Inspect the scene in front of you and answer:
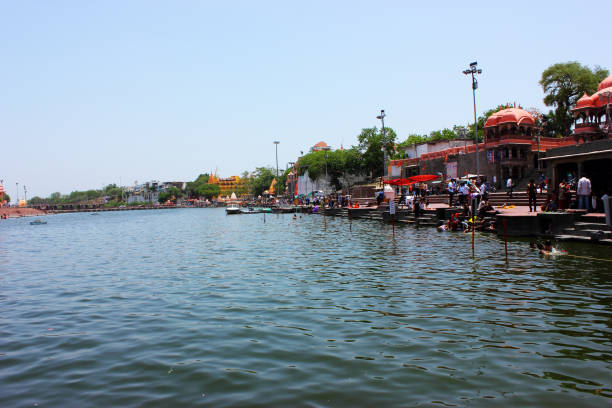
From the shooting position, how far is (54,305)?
10.2 meters

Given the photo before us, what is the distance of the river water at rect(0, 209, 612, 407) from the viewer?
4891 mm

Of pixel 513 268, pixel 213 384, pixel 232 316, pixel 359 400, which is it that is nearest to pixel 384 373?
pixel 359 400

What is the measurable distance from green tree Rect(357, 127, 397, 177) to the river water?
211 feet

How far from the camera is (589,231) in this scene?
1667 centimetres

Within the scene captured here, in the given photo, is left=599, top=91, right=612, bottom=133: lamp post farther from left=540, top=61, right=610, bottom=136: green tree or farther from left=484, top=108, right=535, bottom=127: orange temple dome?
left=540, top=61, right=610, bottom=136: green tree

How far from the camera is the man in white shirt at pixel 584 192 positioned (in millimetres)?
18297

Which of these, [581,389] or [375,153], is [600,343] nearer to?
[581,389]

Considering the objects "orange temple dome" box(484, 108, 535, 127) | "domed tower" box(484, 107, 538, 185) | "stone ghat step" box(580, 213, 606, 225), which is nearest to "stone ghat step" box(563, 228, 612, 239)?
"stone ghat step" box(580, 213, 606, 225)

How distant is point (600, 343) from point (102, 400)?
22.5 feet

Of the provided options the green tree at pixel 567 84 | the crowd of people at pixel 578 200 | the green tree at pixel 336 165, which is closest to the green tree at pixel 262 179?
the green tree at pixel 336 165

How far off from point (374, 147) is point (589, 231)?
6346 centimetres

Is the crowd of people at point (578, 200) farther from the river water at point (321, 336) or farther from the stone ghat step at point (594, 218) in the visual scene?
the river water at point (321, 336)

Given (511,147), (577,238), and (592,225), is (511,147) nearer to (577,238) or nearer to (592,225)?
(592,225)

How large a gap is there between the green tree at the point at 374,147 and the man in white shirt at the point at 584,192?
58.6 meters
